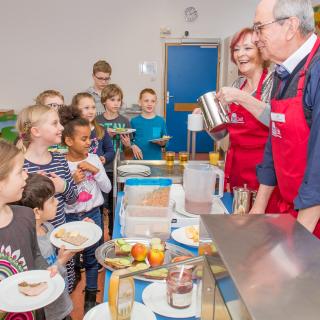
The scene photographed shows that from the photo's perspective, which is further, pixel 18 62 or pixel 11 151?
pixel 18 62

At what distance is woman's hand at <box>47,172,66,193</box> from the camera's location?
1822mm

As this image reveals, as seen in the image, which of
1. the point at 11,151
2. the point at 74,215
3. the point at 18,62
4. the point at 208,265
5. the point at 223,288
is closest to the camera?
the point at 223,288

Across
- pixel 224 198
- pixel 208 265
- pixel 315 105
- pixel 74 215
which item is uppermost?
pixel 315 105

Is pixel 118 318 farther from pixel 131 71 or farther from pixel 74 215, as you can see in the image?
pixel 131 71

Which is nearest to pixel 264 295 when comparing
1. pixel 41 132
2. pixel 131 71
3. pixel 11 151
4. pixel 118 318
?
pixel 118 318

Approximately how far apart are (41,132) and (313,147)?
1395 mm

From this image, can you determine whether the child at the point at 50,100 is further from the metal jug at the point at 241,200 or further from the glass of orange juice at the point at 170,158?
the metal jug at the point at 241,200

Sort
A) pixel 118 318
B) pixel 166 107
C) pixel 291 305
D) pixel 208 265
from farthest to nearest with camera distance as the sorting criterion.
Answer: pixel 166 107 < pixel 118 318 < pixel 208 265 < pixel 291 305

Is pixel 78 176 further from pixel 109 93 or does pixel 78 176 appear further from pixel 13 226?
pixel 109 93

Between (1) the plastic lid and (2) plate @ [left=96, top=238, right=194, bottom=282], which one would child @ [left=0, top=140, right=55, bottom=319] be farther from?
(1) the plastic lid

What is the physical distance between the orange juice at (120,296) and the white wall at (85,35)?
19.6 feet

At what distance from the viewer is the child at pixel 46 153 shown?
1892 mm

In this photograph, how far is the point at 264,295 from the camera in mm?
514

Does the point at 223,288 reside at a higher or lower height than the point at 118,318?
higher
